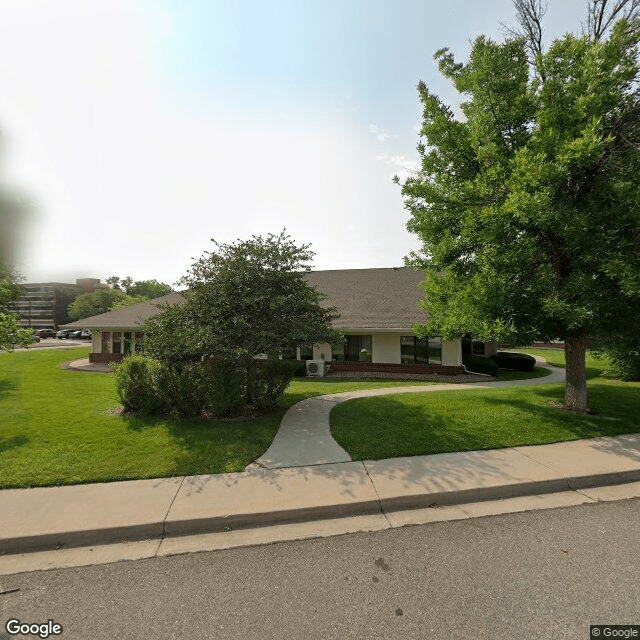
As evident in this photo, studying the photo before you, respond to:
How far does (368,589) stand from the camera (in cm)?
333

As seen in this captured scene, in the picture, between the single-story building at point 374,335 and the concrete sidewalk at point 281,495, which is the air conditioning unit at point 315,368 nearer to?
the single-story building at point 374,335

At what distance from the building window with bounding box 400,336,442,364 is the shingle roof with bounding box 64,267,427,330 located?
3.99 ft

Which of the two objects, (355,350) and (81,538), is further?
(355,350)

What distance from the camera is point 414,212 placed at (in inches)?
385

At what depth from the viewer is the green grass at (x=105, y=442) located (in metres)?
5.85

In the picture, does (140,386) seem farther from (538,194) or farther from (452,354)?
(452,354)

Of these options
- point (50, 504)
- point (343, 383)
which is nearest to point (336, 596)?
point (50, 504)

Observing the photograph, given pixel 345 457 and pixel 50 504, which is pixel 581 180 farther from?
pixel 50 504

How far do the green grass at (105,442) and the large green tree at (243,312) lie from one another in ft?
5.81

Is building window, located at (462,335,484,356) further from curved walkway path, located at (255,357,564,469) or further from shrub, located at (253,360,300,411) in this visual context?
shrub, located at (253,360,300,411)

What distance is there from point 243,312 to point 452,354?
12431 mm

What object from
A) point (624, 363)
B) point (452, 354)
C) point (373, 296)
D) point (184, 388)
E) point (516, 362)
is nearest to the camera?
point (184, 388)

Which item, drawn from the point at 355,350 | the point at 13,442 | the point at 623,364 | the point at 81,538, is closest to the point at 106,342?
the point at 355,350

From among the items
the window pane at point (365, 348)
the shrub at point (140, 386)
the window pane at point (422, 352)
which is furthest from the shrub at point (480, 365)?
the shrub at point (140, 386)
